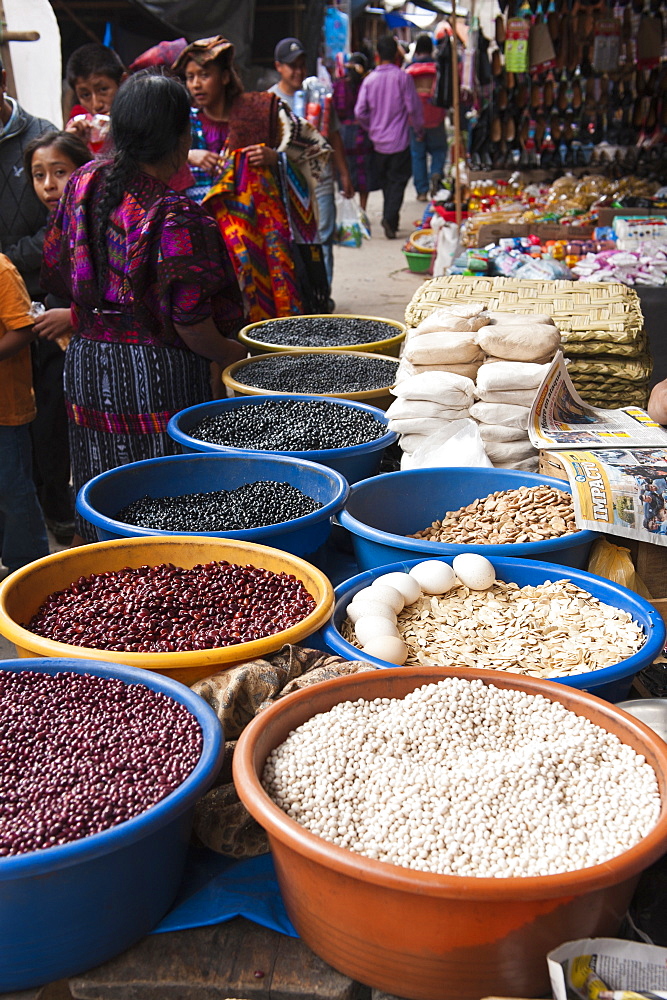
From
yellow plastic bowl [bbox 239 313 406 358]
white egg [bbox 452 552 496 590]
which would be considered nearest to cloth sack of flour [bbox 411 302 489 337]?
yellow plastic bowl [bbox 239 313 406 358]

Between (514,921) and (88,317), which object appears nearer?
(514,921)

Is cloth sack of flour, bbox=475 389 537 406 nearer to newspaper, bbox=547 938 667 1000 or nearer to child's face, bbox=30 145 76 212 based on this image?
newspaper, bbox=547 938 667 1000

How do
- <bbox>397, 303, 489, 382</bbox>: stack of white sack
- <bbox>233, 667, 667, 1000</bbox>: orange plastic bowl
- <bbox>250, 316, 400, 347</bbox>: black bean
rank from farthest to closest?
<bbox>250, 316, 400, 347</bbox>: black bean
<bbox>397, 303, 489, 382</bbox>: stack of white sack
<bbox>233, 667, 667, 1000</bbox>: orange plastic bowl

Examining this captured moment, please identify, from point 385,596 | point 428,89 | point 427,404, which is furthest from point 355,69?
point 385,596

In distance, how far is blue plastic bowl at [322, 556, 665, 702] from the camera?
1.31m

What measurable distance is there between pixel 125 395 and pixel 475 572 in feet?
4.65

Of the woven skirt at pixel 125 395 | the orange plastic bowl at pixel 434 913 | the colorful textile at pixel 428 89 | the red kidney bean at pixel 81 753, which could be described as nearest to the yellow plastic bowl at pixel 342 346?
the woven skirt at pixel 125 395

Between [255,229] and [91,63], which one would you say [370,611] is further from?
[91,63]

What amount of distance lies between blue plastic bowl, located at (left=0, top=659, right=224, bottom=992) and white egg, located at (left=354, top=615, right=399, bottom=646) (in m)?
0.41

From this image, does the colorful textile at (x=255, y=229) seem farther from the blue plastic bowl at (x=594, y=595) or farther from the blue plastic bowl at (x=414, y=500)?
the blue plastic bowl at (x=594, y=595)

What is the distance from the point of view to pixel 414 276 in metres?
8.64

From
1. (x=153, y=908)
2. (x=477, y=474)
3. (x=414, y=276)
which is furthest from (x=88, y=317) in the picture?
(x=414, y=276)

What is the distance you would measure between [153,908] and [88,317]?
76.5 inches

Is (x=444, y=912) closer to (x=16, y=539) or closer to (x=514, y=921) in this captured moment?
(x=514, y=921)
